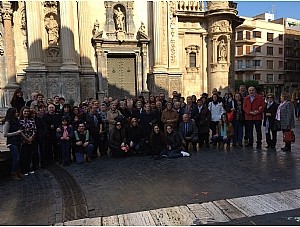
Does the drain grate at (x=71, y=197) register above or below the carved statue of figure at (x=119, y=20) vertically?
below

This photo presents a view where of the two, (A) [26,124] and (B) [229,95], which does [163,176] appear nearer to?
(A) [26,124]

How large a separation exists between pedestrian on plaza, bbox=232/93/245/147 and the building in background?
170 feet

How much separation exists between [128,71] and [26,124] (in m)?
13.9

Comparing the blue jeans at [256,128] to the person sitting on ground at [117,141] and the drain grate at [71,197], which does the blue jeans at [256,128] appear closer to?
the person sitting on ground at [117,141]

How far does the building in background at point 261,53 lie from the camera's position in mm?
58750

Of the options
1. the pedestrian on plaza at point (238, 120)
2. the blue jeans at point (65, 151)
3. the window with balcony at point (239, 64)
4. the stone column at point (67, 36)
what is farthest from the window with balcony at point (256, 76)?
the blue jeans at point (65, 151)

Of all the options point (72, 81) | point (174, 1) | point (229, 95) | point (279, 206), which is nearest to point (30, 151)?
point (279, 206)

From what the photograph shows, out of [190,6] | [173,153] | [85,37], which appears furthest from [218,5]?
[173,153]

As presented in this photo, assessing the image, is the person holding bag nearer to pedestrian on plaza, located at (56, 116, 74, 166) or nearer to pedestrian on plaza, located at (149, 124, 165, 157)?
pedestrian on plaza, located at (149, 124, 165, 157)

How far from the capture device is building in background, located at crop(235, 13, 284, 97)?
58750 mm

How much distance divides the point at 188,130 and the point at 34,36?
12.8 metres

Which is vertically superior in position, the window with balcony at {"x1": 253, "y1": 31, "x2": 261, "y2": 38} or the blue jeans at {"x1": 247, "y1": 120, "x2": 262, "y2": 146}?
the window with balcony at {"x1": 253, "y1": 31, "x2": 261, "y2": 38}

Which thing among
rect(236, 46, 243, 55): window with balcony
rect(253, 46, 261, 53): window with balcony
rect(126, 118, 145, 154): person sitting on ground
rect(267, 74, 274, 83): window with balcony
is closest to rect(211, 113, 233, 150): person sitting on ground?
rect(126, 118, 145, 154): person sitting on ground

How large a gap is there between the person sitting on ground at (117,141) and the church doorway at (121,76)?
11502 mm
